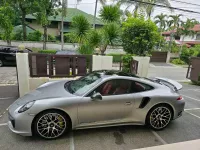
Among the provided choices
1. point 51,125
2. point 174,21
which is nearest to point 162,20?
point 174,21

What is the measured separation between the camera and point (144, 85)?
11.5 ft

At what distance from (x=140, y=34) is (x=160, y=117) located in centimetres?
442

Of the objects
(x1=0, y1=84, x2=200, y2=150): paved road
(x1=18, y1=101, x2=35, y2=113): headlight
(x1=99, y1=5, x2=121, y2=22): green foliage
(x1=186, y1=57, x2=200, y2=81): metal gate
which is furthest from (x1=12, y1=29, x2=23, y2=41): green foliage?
(x1=18, y1=101, x2=35, y2=113): headlight

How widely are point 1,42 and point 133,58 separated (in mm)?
15821

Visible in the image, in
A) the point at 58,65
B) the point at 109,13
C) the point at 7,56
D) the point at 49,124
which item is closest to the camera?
the point at 49,124

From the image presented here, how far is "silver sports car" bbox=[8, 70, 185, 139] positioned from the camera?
2.88m

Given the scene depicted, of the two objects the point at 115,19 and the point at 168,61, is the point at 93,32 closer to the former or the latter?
the point at 115,19

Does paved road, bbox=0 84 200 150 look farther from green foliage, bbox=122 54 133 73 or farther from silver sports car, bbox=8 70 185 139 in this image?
green foliage, bbox=122 54 133 73

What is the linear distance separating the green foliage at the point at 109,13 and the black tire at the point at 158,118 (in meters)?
5.32

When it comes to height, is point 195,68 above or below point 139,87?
below

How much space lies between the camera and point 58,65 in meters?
5.88

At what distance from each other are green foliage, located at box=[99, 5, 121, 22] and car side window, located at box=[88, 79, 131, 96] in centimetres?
496

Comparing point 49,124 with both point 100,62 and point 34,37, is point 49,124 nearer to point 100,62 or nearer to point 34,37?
point 100,62

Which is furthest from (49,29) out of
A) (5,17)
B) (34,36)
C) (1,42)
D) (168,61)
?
(168,61)
